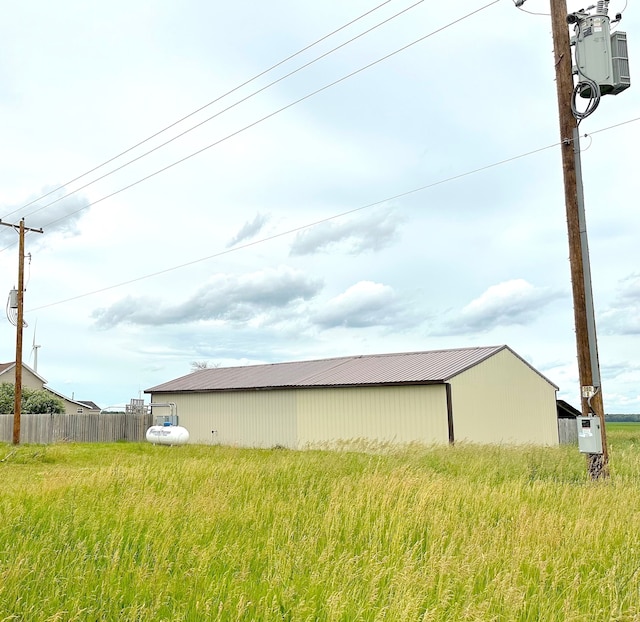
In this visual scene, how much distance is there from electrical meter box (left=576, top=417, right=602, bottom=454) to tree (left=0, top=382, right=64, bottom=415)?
34262mm

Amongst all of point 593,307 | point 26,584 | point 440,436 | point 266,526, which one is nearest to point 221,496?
point 266,526

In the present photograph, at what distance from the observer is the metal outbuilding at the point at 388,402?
80.4ft

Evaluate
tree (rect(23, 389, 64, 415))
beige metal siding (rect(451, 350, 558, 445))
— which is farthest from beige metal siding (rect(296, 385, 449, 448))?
tree (rect(23, 389, 64, 415))

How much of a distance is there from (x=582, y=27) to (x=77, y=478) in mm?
11749

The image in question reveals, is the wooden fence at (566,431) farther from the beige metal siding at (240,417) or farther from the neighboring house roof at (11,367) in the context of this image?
the neighboring house roof at (11,367)

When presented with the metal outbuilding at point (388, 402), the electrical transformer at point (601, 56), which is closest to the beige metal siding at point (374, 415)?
the metal outbuilding at point (388, 402)

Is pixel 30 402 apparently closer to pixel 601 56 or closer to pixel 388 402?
pixel 388 402

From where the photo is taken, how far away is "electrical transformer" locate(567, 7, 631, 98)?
11344 millimetres

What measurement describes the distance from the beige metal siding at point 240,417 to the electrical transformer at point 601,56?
66.1ft

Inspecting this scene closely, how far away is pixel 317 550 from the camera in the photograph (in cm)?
647

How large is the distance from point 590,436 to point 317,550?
251 inches

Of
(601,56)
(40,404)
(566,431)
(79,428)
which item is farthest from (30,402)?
(601,56)

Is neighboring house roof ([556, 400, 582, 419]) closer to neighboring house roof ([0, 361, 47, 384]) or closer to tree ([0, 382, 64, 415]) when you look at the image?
tree ([0, 382, 64, 415])

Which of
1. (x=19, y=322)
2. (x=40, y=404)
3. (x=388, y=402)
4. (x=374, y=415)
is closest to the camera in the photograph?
(x=388, y=402)
